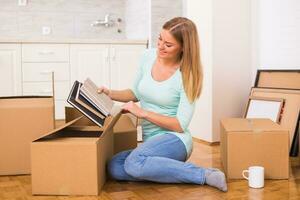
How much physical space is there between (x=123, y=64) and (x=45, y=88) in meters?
0.73

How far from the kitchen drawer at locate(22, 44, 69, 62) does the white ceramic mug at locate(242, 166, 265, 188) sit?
231cm

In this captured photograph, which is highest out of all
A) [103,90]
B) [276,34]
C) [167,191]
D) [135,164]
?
[276,34]

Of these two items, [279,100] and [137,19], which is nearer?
[279,100]

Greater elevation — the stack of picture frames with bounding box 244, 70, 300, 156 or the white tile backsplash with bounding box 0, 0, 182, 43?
the white tile backsplash with bounding box 0, 0, 182, 43

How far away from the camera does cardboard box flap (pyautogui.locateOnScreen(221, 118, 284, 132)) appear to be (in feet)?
7.12

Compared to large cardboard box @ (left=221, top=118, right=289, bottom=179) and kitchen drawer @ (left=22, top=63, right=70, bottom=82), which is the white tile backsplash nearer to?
kitchen drawer @ (left=22, top=63, right=70, bottom=82)

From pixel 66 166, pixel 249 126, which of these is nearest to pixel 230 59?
pixel 249 126

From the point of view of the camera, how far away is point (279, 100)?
292 cm

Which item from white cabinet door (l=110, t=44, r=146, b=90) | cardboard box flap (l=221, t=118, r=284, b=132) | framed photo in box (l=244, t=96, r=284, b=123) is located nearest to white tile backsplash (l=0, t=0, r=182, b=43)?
white cabinet door (l=110, t=44, r=146, b=90)

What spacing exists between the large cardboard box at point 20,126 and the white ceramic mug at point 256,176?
40.1 inches

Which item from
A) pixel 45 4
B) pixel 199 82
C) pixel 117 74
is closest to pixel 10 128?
pixel 199 82

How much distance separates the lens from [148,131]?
7.28ft

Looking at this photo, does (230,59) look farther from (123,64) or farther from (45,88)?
(45,88)

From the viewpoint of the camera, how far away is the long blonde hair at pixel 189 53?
2.07 m
